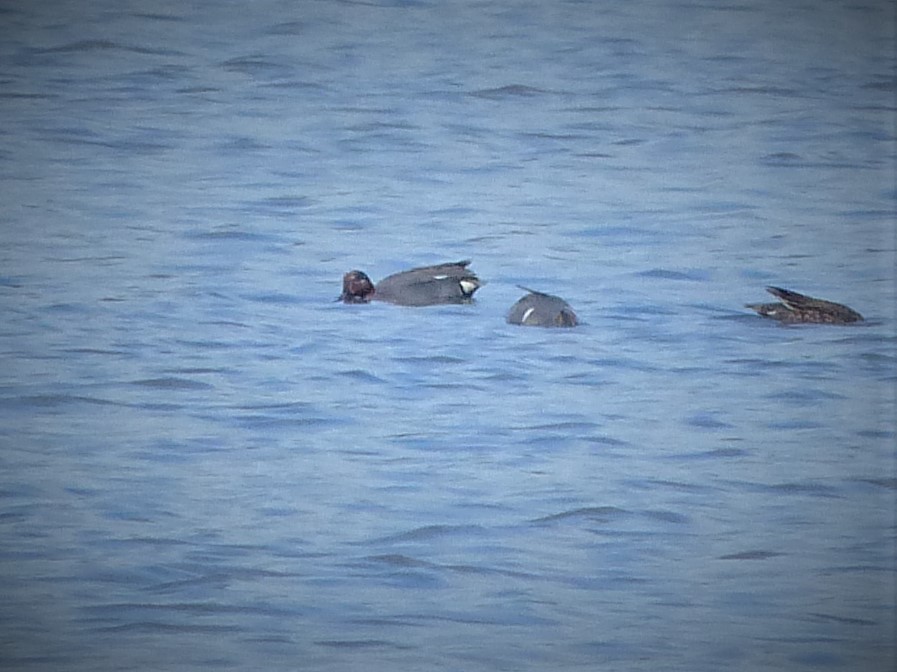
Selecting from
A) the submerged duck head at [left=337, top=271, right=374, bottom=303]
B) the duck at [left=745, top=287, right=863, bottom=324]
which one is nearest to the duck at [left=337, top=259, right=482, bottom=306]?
the submerged duck head at [left=337, top=271, right=374, bottom=303]

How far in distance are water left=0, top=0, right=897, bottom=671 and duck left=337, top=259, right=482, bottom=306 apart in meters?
0.03

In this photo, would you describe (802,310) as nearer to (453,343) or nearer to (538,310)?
(538,310)

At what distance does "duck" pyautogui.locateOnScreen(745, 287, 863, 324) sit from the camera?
2.68 meters

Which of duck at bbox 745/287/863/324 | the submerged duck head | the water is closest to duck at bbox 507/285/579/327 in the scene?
the water

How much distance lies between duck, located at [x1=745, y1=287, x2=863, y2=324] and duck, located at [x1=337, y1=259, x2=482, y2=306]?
0.62 metres

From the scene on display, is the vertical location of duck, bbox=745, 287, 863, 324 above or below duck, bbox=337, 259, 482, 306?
below

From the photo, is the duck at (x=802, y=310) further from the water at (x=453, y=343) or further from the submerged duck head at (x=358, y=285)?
the submerged duck head at (x=358, y=285)

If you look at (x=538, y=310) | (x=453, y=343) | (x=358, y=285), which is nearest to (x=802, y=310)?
(x=538, y=310)

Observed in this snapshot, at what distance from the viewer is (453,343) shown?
2.68 metres

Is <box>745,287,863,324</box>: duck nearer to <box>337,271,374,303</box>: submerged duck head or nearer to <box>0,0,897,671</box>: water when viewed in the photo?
<box>0,0,897,671</box>: water

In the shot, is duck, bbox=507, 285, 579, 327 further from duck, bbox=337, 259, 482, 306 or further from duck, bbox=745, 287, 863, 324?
duck, bbox=745, 287, 863, 324

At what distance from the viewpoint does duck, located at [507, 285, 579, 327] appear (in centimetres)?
267

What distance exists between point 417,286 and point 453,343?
14 cm

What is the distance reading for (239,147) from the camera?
2.67m
